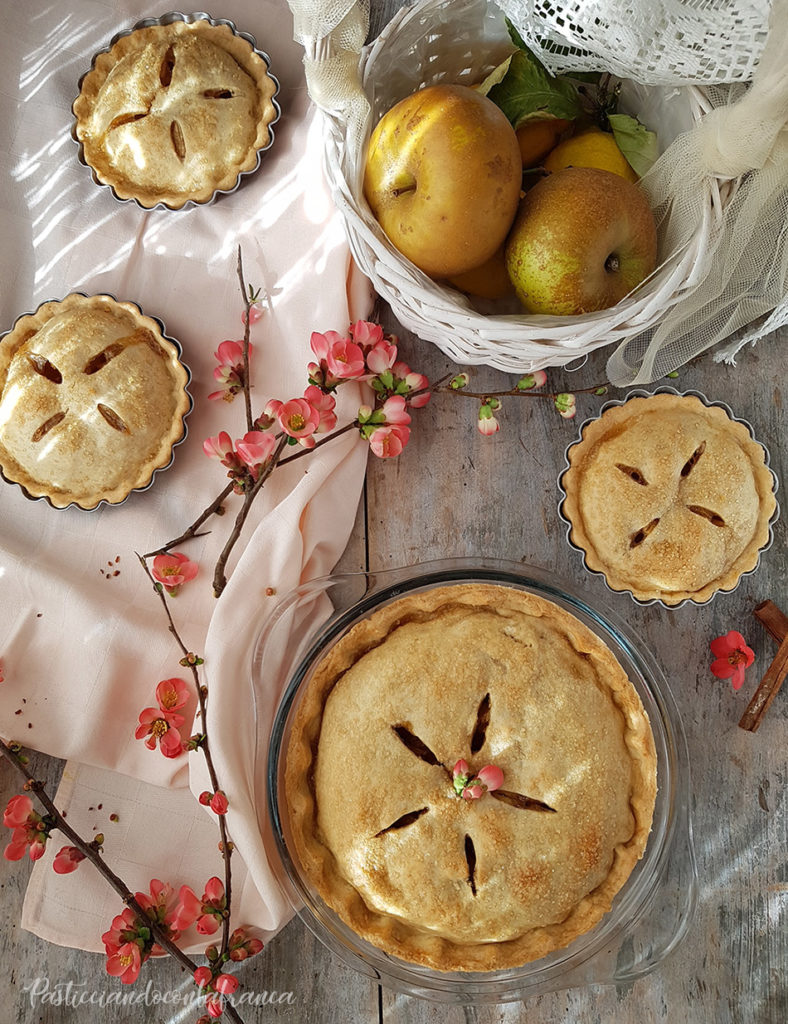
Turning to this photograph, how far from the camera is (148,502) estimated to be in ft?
5.31

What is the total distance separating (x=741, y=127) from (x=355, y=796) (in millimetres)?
1175

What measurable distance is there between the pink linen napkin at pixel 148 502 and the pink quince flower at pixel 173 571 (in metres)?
0.03

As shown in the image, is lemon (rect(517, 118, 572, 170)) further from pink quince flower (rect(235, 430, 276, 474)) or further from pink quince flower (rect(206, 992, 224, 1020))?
pink quince flower (rect(206, 992, 224, 1020))

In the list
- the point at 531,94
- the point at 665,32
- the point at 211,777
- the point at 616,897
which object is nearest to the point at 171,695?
the point at 211,777

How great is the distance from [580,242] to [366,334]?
1.43 feet

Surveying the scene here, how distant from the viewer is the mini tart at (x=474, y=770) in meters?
1.31

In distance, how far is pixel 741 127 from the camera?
3.92 ft

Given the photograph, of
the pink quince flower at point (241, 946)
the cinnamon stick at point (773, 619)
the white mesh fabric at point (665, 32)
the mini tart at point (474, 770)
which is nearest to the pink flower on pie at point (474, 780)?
the mini tart at point (474, 770)

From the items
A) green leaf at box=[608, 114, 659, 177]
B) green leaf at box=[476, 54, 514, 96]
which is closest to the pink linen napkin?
green leaf at box=[476, 54, 514, 96]

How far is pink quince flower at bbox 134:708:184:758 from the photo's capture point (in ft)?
4.87

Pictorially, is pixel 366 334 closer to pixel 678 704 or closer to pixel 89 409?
pixel 89 409

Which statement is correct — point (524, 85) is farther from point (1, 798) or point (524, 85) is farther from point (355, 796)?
point (1, 798)

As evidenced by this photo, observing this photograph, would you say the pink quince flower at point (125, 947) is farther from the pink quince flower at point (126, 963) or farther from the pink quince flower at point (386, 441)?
the pink quince flower at point (386, 441)

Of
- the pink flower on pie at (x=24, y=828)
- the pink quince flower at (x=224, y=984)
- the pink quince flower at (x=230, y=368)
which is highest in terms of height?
the pink quince flower at (x=230, y=368)
